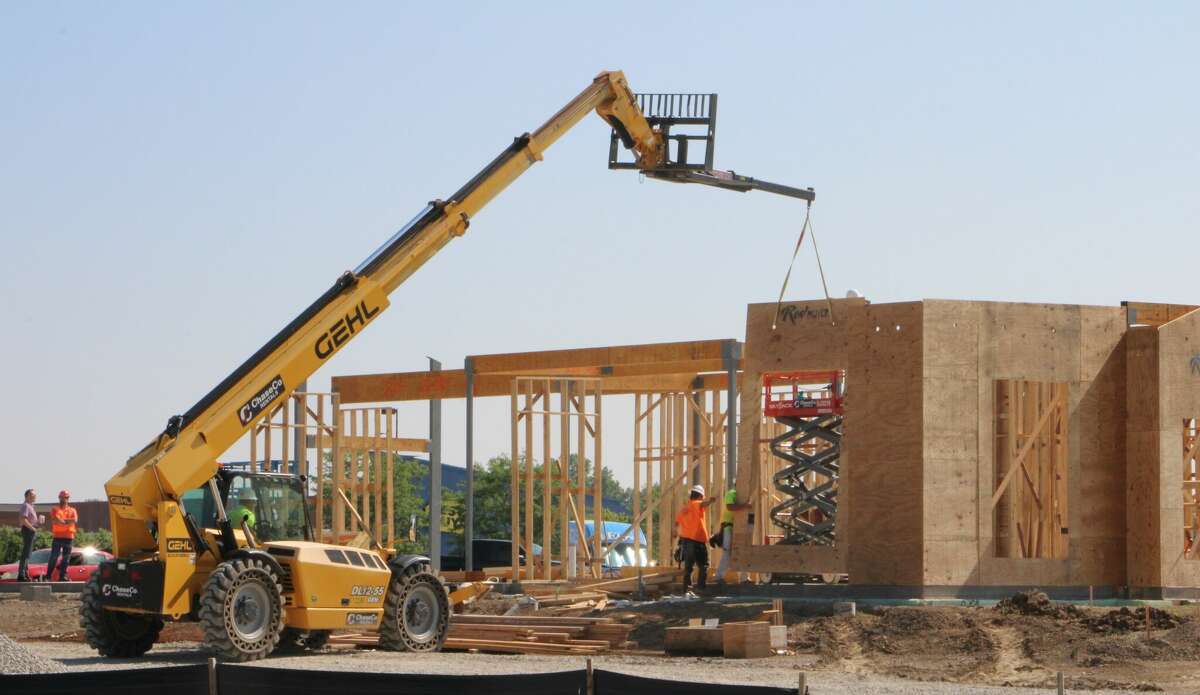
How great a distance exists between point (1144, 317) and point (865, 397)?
4.41 m

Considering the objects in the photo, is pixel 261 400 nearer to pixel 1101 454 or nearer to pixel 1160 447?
pixel 1101 454

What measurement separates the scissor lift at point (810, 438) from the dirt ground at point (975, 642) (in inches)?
77.2

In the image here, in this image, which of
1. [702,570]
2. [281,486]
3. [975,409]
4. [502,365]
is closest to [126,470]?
[281,486]

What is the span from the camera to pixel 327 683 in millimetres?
9203

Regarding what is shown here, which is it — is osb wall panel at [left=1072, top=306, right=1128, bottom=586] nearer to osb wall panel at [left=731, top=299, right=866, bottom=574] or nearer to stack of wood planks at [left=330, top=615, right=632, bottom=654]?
osb wall panel at [left=731, top=299, right=866, bottom=574]

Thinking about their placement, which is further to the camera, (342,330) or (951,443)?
(951,443)

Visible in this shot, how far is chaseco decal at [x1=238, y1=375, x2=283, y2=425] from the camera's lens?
645 inches

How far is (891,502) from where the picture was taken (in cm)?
2025

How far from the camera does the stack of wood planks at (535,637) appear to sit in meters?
17.9

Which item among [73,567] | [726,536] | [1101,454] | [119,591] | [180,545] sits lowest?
[73,567]

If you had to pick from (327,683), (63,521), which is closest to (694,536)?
(63,521)

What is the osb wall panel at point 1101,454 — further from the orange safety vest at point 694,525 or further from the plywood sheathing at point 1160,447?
the orange safety vest at point 694,525

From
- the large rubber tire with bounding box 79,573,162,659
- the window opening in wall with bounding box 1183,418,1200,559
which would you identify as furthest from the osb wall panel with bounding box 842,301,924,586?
the large rubber tire with bounding box 79,573,162,659

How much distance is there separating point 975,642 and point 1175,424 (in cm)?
569
